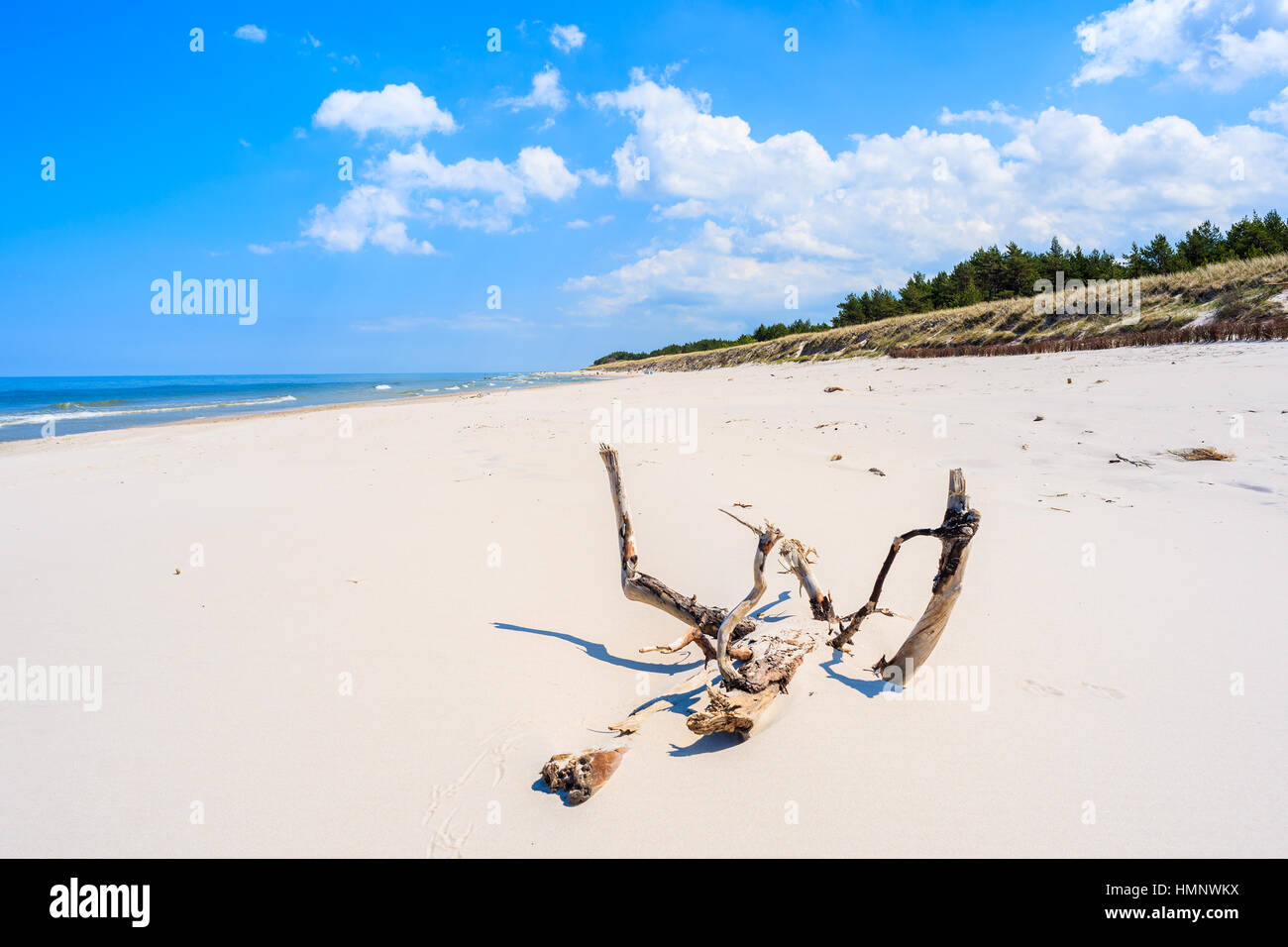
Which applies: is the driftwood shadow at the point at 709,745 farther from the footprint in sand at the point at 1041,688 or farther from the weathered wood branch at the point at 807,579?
the footprint in sand at the point at 1041,688

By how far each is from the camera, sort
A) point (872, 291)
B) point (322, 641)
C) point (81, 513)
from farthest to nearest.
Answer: point (872, 291) → point (81, 513) → point (322, 641)

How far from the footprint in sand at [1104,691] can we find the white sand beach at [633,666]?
14 mm

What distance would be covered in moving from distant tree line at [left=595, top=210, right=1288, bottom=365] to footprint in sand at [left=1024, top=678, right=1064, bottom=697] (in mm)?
35122

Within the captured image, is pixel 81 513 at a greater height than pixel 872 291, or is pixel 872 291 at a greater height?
pixel 872 291

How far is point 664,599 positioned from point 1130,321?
2502cm

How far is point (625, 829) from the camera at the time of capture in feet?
6.80

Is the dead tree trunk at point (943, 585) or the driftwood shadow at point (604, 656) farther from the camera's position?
the driftwood shadow at point (604, 656)

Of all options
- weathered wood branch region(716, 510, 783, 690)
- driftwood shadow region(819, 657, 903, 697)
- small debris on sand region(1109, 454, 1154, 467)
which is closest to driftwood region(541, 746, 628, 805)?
weathered wood branch region(716, 510, 783, 690)

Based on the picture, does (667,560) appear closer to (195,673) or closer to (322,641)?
(322,641)

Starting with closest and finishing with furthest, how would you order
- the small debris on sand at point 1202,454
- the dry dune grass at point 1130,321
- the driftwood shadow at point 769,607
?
the driftwood shadow at point 769,607, the small debris on sand at point 1202,454, the dry dune grass at point 1130,321

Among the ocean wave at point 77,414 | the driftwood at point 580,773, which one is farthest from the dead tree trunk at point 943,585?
the ocean wave at point 77,414

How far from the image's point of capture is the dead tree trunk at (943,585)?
250 cm
